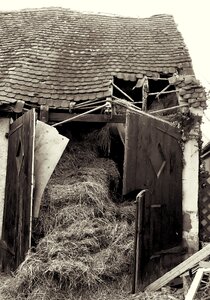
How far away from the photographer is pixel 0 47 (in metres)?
11.2

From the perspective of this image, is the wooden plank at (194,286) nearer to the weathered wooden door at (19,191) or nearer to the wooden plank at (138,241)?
the wooden plank at (138,241)

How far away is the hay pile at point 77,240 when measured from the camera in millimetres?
6508

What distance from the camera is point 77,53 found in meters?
10.9

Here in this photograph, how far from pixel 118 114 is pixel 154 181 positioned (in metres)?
1.87

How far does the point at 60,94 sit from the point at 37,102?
54cm

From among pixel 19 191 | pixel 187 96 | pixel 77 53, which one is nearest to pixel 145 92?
pixel 187 96

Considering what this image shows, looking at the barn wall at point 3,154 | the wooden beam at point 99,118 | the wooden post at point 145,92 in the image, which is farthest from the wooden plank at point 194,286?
the barn wall at point 3,154

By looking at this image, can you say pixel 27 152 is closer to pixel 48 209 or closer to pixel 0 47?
pixel 48 209

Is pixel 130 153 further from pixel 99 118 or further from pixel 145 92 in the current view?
pixel 145 92

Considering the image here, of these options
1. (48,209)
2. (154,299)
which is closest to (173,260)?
(154,299)

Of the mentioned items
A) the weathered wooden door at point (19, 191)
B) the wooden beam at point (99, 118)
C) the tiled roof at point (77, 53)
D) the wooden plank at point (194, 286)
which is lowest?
the wooden plank at point (194, 286)

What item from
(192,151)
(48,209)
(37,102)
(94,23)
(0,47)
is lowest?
(48,209)

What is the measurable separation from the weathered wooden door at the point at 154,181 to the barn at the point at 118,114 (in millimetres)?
16

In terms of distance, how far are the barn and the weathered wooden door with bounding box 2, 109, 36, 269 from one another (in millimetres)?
18
